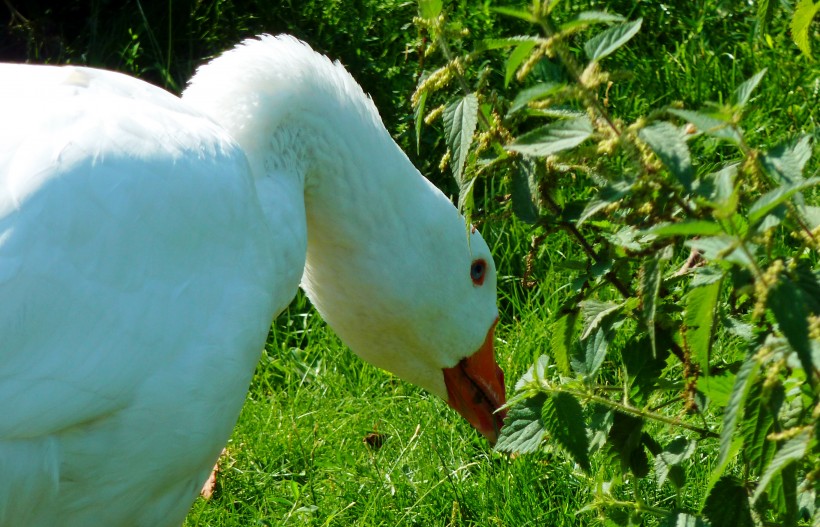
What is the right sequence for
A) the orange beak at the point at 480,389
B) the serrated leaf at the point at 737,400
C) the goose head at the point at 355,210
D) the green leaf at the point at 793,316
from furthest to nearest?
the orange beak at the point at 480,389 < the goose head at the point at 355,210 < the serrated leaf at the point at 737,400 < the green leaf at the point at 793,316

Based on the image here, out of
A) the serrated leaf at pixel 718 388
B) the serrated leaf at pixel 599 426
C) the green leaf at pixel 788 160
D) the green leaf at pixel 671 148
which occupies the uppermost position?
the green leaf at pixel 671 148

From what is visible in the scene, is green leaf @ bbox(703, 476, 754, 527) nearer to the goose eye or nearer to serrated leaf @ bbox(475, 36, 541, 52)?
serrated leaf @ bbox(475, 36, 541, 52)

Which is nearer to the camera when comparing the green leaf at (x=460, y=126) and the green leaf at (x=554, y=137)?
the green leaf at (x=554, y=137)

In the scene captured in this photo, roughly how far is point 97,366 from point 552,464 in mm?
2134

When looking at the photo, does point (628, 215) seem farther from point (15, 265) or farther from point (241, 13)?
point (241, 13)

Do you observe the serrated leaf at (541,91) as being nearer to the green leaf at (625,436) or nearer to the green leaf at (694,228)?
the green leaf at (694,228)

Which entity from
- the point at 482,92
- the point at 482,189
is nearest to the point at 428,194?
the point at 482,92

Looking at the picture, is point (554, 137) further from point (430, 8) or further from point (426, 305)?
point (426, 305)

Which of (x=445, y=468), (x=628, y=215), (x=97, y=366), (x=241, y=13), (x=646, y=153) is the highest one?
(x=646, y=153)

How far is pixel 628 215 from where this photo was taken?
8.09 ft

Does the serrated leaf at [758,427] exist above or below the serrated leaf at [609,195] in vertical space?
below

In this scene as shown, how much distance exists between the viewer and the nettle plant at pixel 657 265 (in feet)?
6.79

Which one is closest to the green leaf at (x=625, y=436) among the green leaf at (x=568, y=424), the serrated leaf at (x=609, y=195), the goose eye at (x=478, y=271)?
the green leaf at (x=568, y=424)

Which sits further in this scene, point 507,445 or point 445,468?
point 445,468
